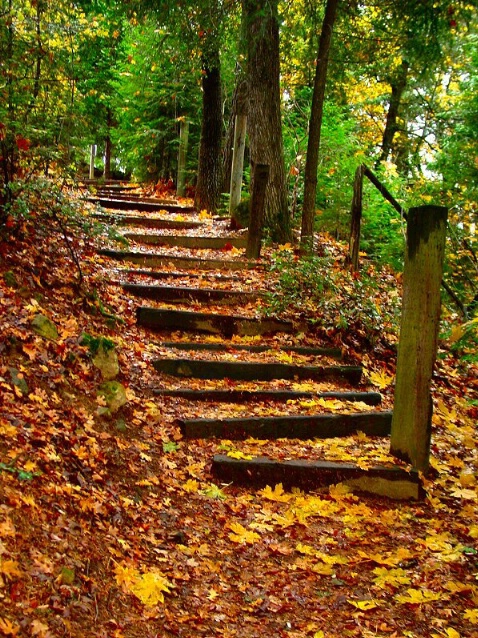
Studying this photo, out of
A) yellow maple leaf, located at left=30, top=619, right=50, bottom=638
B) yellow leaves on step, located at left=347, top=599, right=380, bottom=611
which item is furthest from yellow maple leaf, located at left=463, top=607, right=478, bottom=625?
yellow maple leaf, located at left=30, top=619, right=50, bottom=638

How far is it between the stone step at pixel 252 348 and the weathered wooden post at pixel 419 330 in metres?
1.93

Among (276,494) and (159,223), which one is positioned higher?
(159,223)

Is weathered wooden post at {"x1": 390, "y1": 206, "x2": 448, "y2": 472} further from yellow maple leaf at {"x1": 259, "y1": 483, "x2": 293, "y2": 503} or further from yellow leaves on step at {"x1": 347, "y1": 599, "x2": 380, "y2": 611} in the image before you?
yellow leaves on step at {"x1": 347, "y1": 599, "x2": 380, "y2": 611}

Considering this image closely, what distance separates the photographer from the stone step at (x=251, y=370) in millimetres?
5355

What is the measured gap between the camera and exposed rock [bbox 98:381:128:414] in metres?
4.25

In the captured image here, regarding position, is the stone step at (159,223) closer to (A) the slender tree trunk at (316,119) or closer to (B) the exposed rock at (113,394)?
(A) the slender tree trunk at (316,119)

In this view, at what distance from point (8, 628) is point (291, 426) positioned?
3.08 meters

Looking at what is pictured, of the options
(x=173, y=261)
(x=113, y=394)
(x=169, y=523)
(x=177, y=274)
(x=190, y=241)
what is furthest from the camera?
(x=190, y=241)

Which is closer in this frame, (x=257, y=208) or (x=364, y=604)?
(x=364, y=604)

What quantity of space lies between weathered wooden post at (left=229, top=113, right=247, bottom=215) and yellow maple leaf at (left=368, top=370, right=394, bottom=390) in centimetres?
581

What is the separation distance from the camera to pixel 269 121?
946 centimetres

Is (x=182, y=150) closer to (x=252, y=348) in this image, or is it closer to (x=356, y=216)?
(x=356, y=216)

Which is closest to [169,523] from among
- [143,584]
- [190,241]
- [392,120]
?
[143,584]

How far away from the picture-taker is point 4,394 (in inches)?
133
